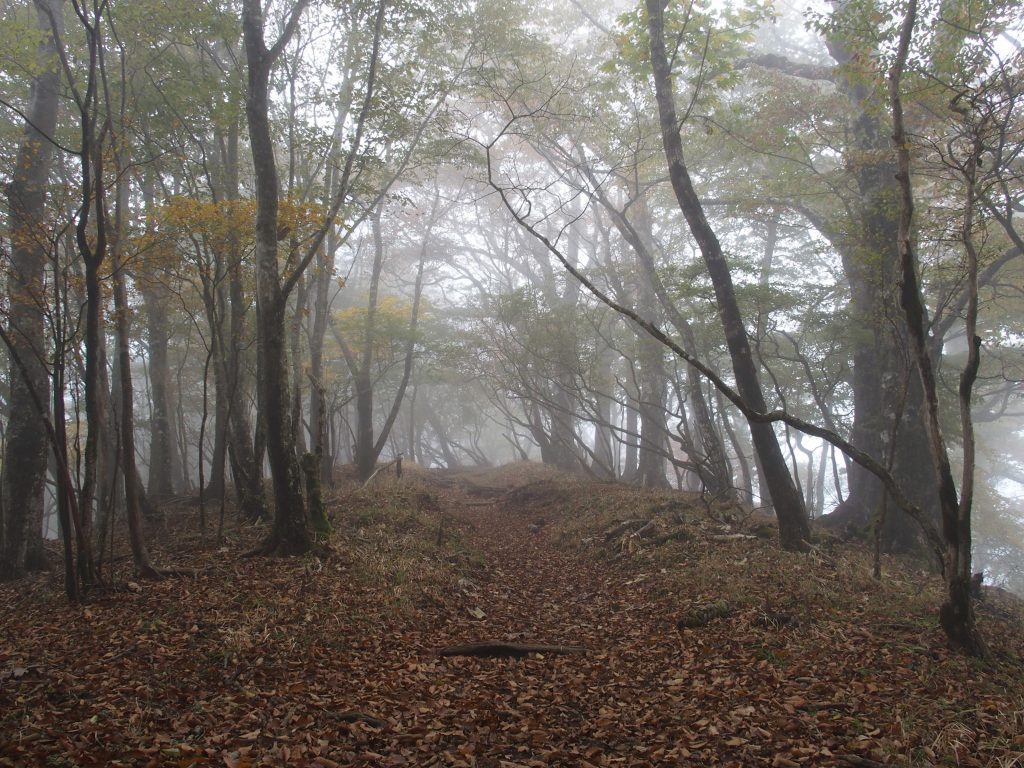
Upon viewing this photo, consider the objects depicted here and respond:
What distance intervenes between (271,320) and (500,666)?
461cm

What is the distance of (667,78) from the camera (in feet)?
28.9

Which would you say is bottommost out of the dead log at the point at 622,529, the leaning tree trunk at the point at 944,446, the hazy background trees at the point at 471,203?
the dead log at the point at 622,529

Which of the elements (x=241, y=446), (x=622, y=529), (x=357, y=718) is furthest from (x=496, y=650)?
(x=241, y=446)

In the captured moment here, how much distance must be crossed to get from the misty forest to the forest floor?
0.03 m

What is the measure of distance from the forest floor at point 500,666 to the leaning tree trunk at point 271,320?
0.49m

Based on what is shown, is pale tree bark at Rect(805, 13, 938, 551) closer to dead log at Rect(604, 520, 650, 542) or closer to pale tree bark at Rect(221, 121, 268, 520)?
dead log at Rect(604, 520, 650, 542)

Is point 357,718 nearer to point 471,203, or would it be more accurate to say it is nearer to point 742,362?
point 742,362

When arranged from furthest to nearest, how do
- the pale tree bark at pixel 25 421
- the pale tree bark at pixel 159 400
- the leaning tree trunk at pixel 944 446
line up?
1. the pale tree bark at pixel 159 400
2. the pale tree bark at pixel 25 421
3. the leaning tree trunk at pixel 944 446

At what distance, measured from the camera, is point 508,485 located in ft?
59.6

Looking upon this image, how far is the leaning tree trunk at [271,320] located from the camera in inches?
282

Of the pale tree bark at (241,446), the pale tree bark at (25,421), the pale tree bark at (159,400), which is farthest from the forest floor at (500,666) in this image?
the pale tree bark at (159,400)

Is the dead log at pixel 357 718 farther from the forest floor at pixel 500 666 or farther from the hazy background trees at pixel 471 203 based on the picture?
the hazy background trees at pixel 471 203

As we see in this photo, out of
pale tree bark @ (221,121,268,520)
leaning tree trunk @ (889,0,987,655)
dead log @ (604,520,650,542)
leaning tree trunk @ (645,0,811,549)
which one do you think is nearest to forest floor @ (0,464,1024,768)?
leaning tree trunk @ (889,0,987,655)

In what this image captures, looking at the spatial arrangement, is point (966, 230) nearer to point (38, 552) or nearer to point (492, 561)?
point (492, 561)
